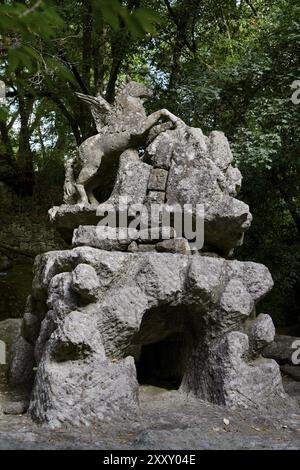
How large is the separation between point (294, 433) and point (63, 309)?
2.11 meters

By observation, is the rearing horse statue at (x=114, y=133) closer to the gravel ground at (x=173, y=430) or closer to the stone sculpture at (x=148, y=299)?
the stone sculpture at (x=148, y=299)

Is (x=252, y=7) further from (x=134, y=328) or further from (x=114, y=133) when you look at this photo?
(x=134, y=328)

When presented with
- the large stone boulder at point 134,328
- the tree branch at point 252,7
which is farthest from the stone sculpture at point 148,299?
the tree branch at point 252,7

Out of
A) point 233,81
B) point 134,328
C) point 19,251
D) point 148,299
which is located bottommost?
point 134,328

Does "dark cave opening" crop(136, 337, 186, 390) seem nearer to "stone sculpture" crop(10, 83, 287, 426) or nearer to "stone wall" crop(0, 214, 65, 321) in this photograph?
"stone sculpture" crop(10, 83, 287, 426)

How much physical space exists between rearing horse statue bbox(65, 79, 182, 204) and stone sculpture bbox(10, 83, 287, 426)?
0.02 m

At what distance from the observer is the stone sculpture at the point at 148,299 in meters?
4.18

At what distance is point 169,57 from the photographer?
1007cm

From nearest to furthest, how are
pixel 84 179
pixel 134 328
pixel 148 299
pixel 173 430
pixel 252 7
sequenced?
pixel 173 430 < pixel 134 328 < pixel 148 299 < pixel 84 179 < pixel 252 7

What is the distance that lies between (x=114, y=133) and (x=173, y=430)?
3271 mm

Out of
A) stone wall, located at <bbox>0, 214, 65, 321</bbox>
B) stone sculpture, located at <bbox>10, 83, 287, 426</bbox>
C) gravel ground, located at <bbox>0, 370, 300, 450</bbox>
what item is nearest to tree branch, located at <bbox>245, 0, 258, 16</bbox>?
stone sculpture, located at <bbox>10, 83, 287, 426</bbox>

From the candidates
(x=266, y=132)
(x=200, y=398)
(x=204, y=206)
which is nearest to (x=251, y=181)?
(x=266, y=132)

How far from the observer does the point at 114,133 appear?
579 centimetres

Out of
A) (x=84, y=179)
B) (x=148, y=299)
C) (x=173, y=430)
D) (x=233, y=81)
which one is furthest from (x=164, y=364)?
(x=233, y=81)
